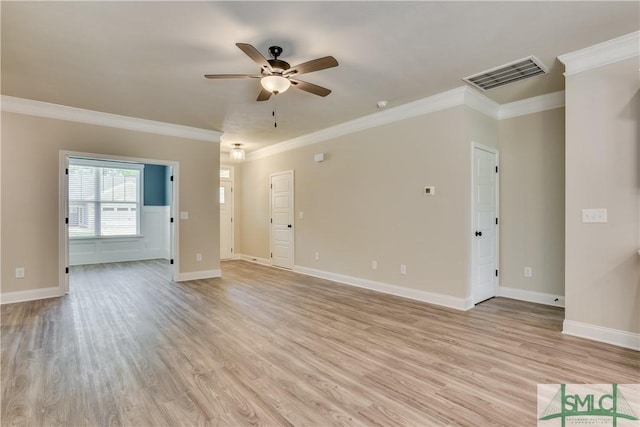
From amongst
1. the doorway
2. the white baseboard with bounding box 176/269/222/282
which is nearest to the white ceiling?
the white baseboard with bounding box 176/269/222/282

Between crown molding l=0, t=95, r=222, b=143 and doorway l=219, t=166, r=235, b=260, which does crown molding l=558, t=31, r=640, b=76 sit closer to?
crown molding l=0, t=95, r=222, b=143

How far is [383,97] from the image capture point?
4.30 m

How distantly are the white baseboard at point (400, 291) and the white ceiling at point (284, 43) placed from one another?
2693 millimetres

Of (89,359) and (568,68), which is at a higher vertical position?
(568,68)

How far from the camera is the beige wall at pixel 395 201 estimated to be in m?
4.18

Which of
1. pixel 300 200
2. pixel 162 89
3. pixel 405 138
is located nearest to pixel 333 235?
pixel 300 200

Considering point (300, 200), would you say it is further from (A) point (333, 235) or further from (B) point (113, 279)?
(B) point (113, 279)

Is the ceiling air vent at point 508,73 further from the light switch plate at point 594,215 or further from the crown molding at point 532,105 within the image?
the light switch plate at point 594,215

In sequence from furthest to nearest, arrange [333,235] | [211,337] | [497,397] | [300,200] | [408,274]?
[300,200] → [333,235] → [408,274] → [211,337] → [497,397]

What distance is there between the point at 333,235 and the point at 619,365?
4.03m

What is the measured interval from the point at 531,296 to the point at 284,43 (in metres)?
4.48

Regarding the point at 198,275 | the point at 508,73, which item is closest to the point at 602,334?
the point at 508,73

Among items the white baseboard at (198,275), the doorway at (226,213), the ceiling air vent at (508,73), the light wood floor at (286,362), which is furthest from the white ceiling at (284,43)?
the doorway at (226,213)

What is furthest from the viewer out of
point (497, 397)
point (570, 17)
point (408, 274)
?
point (408, 274)
